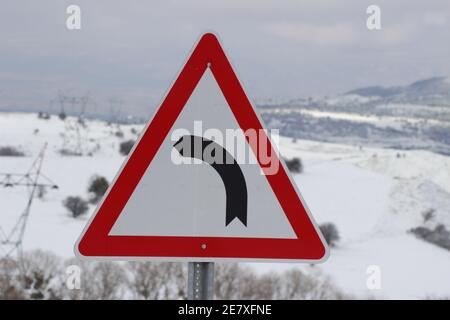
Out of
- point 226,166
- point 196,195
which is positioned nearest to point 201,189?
Result: point 196,195

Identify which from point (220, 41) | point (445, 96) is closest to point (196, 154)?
point (220, 41)

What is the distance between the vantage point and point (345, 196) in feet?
212

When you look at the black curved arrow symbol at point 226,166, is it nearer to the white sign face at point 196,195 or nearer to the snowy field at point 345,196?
the white sign face at point 196,195

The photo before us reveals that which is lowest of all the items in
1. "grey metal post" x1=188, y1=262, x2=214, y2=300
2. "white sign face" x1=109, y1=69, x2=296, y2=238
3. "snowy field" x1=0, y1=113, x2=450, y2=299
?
"grey metal post" x1=188, y1=262, x2=214, y2=300

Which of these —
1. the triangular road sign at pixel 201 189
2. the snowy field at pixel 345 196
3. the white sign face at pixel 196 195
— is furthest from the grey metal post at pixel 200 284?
the snowy field at pixel 345 196

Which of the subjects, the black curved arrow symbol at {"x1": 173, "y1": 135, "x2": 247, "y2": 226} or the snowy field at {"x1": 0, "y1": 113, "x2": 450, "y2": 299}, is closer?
the black curved arrow symbol at {"x1": 173, "y1": 135, "x2": 247, "y2": 226}

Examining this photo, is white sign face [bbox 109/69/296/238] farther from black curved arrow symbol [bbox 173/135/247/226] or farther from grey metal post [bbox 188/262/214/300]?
grey metal post [bbox 188/262/214/300]

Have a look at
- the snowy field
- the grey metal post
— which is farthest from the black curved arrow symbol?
the snowy field

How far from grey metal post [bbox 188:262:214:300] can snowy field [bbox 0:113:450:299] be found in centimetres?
3196

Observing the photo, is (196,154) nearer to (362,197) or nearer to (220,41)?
(220,41)

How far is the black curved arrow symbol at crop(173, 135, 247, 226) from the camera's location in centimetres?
377

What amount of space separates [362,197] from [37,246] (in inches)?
1098

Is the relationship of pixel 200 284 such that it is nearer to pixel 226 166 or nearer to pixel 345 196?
pixel 226 166

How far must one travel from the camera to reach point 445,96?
4638 centimetres
